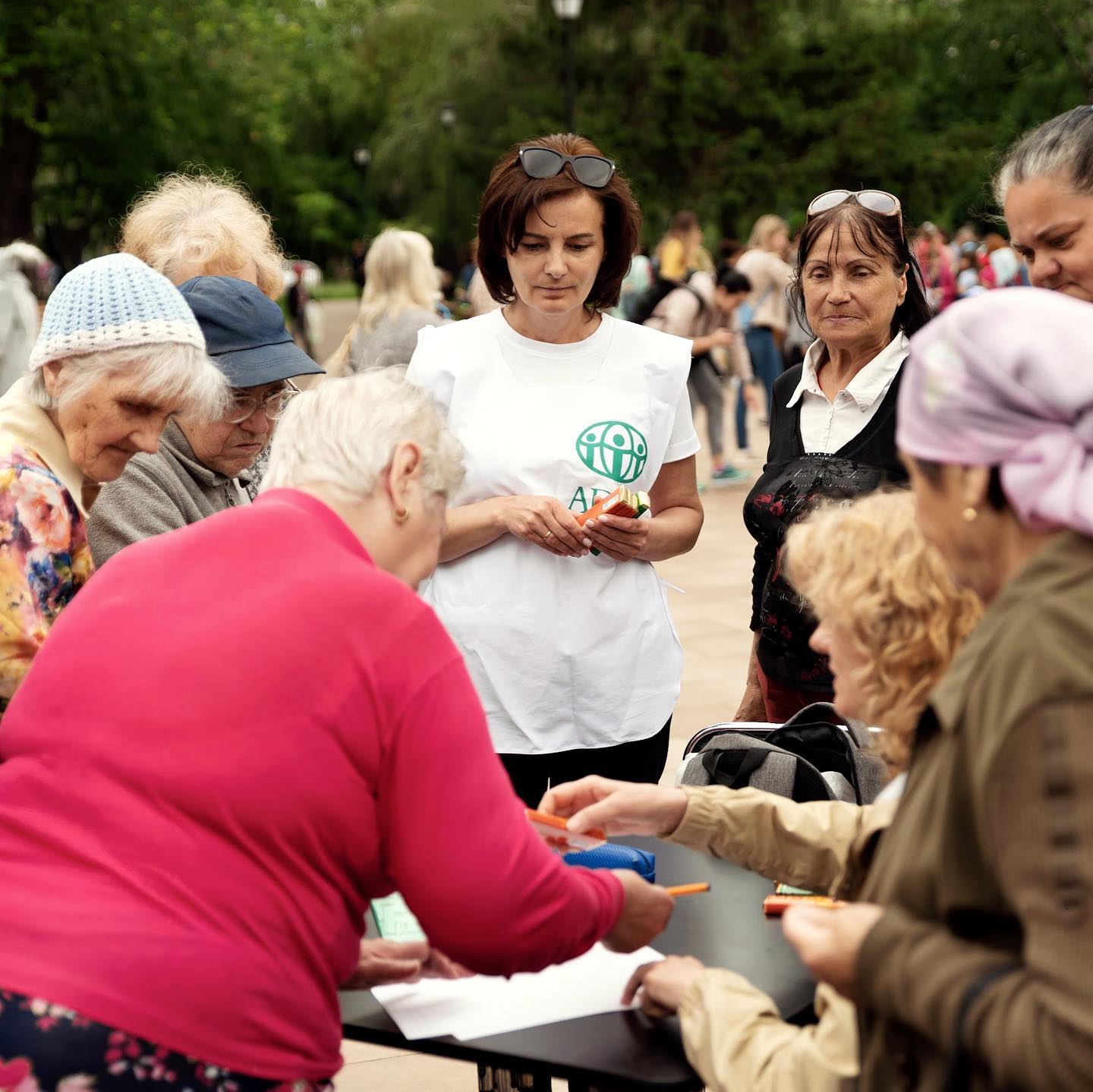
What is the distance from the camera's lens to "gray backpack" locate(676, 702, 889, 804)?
107 inches

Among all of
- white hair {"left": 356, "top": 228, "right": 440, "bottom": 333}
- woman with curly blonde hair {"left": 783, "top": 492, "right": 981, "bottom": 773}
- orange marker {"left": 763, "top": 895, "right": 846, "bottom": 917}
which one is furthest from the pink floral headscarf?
white hair {"left": 356, "top": 228, "right": 440, "bottom": 333}

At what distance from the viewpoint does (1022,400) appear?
1.45m

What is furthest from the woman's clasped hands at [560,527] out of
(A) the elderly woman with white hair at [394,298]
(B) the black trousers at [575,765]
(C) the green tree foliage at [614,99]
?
(C) the green tree foliage at [614,99]

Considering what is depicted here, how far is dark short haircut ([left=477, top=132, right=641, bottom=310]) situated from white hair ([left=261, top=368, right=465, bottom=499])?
1.28 metres

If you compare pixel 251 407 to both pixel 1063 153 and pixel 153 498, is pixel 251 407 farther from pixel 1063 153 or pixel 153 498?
pixel 1063 153

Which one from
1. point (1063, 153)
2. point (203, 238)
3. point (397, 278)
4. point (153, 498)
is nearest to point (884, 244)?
point (1063, 153)

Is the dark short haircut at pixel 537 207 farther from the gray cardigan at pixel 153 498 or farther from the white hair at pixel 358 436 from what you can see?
the white hair at pixel 358 436

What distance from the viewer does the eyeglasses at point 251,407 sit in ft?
10.2

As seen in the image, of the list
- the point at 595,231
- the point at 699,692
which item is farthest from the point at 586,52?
the point at 595,231

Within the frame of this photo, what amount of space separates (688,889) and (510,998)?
0.45 m

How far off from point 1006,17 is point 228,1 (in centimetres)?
2389

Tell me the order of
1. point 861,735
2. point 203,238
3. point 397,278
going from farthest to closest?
point 397,278, point 203,238, point 861,735

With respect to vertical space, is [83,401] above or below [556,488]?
above

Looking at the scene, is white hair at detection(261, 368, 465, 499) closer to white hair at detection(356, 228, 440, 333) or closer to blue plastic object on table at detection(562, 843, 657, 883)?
blue plastic object on table at detection(562, 843, 657, 883)
